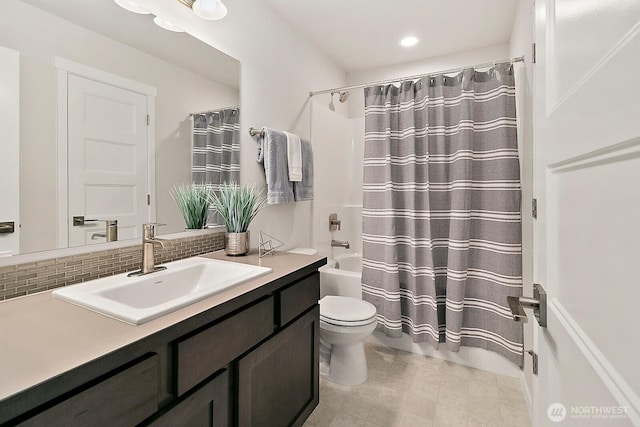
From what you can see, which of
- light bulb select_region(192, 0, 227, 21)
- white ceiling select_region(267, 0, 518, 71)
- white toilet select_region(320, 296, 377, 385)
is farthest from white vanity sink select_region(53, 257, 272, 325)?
white ceiling select_region(267, 0, 518, 71)

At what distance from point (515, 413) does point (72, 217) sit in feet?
7.76

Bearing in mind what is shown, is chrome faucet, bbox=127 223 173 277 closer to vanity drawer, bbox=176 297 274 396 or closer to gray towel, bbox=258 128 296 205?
vanity drawer, bbox=176 297 274 396

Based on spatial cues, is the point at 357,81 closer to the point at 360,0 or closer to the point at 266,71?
the point at 360,0

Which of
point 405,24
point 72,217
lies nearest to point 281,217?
point 72,217

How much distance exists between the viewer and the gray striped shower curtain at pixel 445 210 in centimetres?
196

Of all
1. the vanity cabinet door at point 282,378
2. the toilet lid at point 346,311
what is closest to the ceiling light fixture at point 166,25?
the vanity cabinet door at point 282,378

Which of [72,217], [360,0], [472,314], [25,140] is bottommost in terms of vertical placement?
[472,314]

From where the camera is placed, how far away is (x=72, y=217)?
1140 mm

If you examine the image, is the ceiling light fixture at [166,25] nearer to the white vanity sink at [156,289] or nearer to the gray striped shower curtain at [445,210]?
the white vanity sink at [156,289]

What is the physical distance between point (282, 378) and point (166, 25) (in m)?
1.71

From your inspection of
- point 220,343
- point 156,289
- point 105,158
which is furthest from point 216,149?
point 220,343

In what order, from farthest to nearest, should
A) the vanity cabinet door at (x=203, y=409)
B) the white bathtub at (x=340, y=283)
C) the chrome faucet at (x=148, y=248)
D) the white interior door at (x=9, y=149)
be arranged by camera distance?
the white bathtub at (x=340, y=283), the chrome faucet at (x=148, y=248), the white interior door at (x=9, y=149), the vanity cabinet door at (x=203, y=409)

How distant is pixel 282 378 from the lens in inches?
50.0

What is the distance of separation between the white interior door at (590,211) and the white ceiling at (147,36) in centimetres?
150
